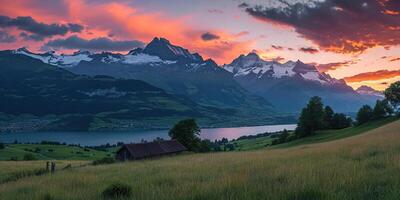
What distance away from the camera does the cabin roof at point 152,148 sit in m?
78.7

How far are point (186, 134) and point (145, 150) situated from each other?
28460 mm

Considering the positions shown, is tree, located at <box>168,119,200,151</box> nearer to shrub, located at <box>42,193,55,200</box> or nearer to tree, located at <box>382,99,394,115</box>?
tree, located at <box>382,99,394,115</box>

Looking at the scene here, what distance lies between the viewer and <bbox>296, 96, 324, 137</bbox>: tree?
116m

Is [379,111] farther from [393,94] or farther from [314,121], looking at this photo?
[314,121]

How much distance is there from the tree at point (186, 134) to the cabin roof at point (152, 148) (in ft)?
43.4

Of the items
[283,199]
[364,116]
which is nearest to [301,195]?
[283,199]

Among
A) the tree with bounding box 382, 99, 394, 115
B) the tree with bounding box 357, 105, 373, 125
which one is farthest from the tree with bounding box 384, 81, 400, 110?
the tree with bounding box 357, 105, 373, 125

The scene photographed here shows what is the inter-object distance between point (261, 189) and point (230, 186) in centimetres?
119

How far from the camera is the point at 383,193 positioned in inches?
349

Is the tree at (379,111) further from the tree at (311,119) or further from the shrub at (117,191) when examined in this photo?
the shrub at (117,191)

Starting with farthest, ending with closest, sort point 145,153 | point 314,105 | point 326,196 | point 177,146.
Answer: point 314,105, point 177,146, point 145,153, point 326,196

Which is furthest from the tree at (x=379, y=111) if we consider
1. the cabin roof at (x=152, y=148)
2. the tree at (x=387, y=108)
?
the cabin roof at (x=152, y=148)

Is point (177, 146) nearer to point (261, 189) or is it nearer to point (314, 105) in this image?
point (314, 105)

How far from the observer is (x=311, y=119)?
115938mm
